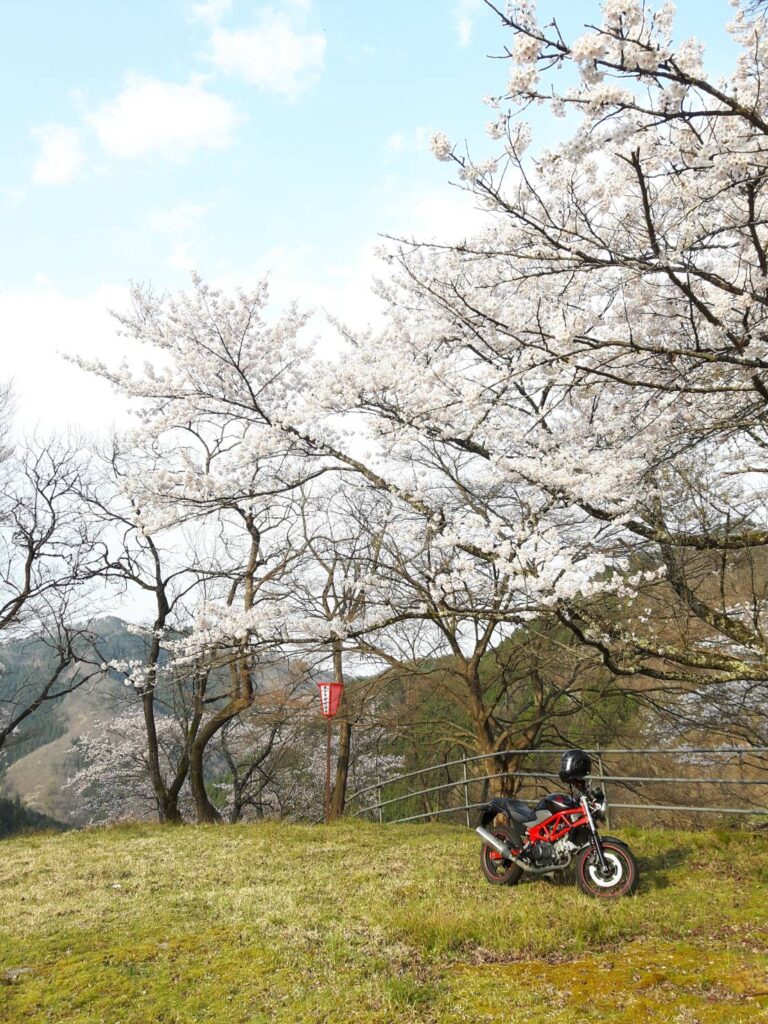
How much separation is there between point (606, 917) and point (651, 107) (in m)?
4.88

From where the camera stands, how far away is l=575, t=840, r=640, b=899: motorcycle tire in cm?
489

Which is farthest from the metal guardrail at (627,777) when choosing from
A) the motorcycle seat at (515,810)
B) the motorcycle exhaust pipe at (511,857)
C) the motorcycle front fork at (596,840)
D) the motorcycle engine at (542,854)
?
the motorcycle engine at (542,854)

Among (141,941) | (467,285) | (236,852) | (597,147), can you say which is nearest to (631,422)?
(467,285)

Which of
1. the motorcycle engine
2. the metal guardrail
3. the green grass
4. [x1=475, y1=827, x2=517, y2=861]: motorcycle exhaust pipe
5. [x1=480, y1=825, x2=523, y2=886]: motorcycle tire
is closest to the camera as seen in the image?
the green grass

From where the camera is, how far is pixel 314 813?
24.9 metres

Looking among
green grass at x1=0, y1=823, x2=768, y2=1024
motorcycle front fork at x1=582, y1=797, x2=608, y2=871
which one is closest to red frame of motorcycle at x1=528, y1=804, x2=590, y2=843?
motorcycle front fork at x1=582, y1=797, x2=608, y2=871

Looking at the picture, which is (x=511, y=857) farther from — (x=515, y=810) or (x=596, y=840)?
(x=596, y=840)

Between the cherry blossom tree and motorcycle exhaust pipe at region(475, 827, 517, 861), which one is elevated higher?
the cherry blossom tree

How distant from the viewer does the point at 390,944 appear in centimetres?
415

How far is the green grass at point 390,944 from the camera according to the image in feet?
10.5

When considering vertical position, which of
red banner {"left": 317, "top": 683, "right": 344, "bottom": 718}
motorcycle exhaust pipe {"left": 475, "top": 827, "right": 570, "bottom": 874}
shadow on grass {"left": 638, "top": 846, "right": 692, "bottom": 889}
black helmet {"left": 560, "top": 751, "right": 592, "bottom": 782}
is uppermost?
red banner {"left": 317, "top": 683, "right": 344, "bottom": 718}

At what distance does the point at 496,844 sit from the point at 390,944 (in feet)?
5.93

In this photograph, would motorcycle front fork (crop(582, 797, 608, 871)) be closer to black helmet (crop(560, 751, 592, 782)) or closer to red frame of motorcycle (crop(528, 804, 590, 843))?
red frame of motorcycle (crop(528, 804, 590, 843))

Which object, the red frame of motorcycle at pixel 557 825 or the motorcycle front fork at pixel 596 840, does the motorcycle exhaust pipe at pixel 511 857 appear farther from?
the motorcycle front fork at pixel 596 840
